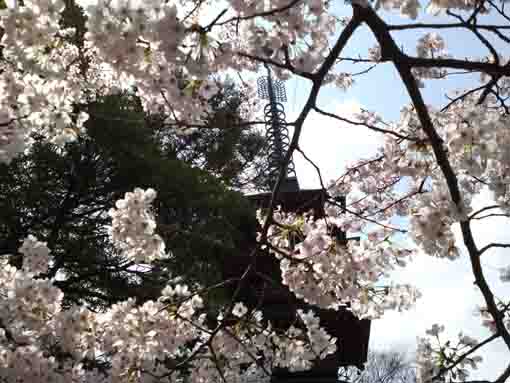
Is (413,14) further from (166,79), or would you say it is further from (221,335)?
(221,335)

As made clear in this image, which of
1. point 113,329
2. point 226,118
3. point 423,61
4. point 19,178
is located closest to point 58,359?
Result: point 113,329

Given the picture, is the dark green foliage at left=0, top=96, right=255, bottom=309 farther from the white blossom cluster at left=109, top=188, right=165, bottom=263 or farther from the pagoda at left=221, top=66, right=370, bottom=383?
the white blossom cluster at left=109, top=188, right=165, bottom=263

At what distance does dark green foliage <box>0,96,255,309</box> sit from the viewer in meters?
7.38

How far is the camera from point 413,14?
2.03 m

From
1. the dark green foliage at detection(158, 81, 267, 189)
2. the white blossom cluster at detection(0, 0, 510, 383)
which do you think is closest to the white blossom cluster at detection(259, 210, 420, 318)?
the white blossom cluster at detection(0, 0, 510, 383)

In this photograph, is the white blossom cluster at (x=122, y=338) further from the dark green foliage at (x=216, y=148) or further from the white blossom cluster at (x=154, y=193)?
the dark green foliage at (x=216, y=148)

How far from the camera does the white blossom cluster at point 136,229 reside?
2932mm

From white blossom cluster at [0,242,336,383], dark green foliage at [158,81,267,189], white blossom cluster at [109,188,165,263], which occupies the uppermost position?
dark green foliage at [158,81,267,189]

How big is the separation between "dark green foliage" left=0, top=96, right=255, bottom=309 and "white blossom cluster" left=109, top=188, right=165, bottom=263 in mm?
4152

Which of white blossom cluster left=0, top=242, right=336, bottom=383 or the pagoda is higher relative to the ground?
the pagoda

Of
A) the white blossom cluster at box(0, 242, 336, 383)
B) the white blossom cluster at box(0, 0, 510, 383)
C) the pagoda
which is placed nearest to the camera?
the white blossom cluster at box(0, 0, 510, 383)

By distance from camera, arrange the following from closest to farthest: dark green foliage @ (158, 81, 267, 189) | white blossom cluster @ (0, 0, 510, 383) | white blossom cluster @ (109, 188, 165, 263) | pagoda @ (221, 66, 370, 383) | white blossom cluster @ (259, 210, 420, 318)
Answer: white blossom cluster @ (0, 0, 510, 383) → white blossom cluster @ (259, 210, 420, 318) → white blossom cluster @ (109, 188, 165, 263) → pagoda @ (221, 66, 370, 383) → dark green foliage @ (158, 81, 267, 189)

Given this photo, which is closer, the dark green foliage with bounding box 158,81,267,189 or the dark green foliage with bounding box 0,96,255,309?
the dark green foliage with bounding box 0,96,255,309

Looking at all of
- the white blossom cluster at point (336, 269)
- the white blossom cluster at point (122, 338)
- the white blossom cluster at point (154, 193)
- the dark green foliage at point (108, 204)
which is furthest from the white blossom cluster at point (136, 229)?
the dark green foliage at point (108, 204)
